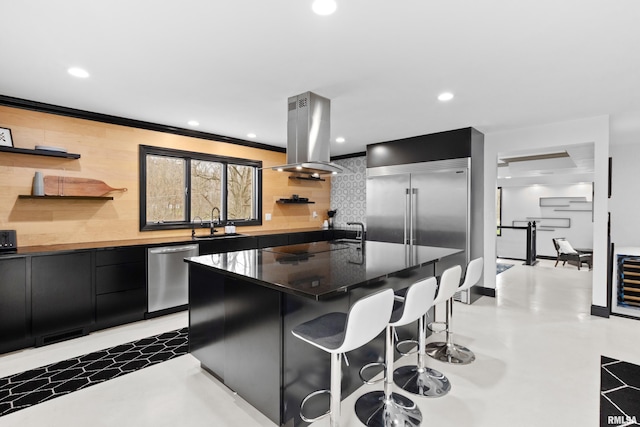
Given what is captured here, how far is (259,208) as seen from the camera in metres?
5.81

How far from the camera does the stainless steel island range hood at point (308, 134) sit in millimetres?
3057

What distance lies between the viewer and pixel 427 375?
2531 millimetres

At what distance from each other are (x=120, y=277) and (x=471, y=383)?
369 centimetres

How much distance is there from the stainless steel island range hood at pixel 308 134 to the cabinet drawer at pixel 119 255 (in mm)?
2039

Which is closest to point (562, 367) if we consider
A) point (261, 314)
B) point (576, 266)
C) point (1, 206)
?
point (261, 314)

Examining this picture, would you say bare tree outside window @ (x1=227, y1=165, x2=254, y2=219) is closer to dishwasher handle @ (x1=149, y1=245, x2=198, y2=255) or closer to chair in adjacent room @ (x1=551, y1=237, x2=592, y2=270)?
dishwasher handle @ (x1=149, y1=245, x2=198, y2=255)

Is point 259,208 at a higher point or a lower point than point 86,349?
higher

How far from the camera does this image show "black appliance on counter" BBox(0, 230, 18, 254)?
304 centimetres

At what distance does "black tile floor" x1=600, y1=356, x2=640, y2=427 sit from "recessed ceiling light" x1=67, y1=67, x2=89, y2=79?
4.62 meters

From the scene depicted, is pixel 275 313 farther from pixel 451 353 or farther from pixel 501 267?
pixel 501 267

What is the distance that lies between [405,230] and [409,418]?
3.37 meters

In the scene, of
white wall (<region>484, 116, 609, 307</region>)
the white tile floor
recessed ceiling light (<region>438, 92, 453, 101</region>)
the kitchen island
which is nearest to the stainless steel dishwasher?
the white tile floor

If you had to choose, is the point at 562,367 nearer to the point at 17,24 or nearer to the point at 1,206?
the point at 17,24

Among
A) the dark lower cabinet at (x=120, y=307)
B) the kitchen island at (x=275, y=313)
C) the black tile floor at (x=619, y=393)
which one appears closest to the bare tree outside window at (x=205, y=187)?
the dark lower cabinet at (x=120, y=307)
